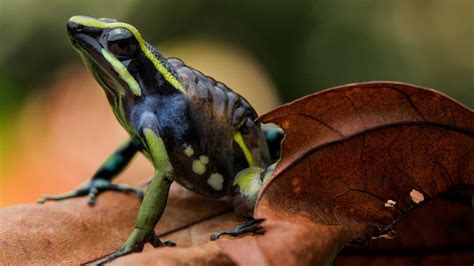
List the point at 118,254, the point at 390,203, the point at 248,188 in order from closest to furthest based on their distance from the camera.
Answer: the point at 390,203 < the point at 118,254 < the point at 248,188

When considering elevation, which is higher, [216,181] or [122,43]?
[122,43]

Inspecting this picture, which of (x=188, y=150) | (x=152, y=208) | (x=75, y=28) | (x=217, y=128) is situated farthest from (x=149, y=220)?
(x=75, y=28)

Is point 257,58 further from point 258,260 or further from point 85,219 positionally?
point 258,260

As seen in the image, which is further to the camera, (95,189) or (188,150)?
(95,189)

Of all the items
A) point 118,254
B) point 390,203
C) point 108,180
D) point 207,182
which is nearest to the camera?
point 390,203

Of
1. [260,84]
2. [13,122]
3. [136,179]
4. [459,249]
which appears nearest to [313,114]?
[459,249]

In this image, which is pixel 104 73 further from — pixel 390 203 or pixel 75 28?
pixel 390 203

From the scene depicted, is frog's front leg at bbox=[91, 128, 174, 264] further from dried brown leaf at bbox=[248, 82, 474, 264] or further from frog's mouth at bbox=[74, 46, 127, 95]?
dried brown leaf at bbox=[248, 82, 474, 264]
